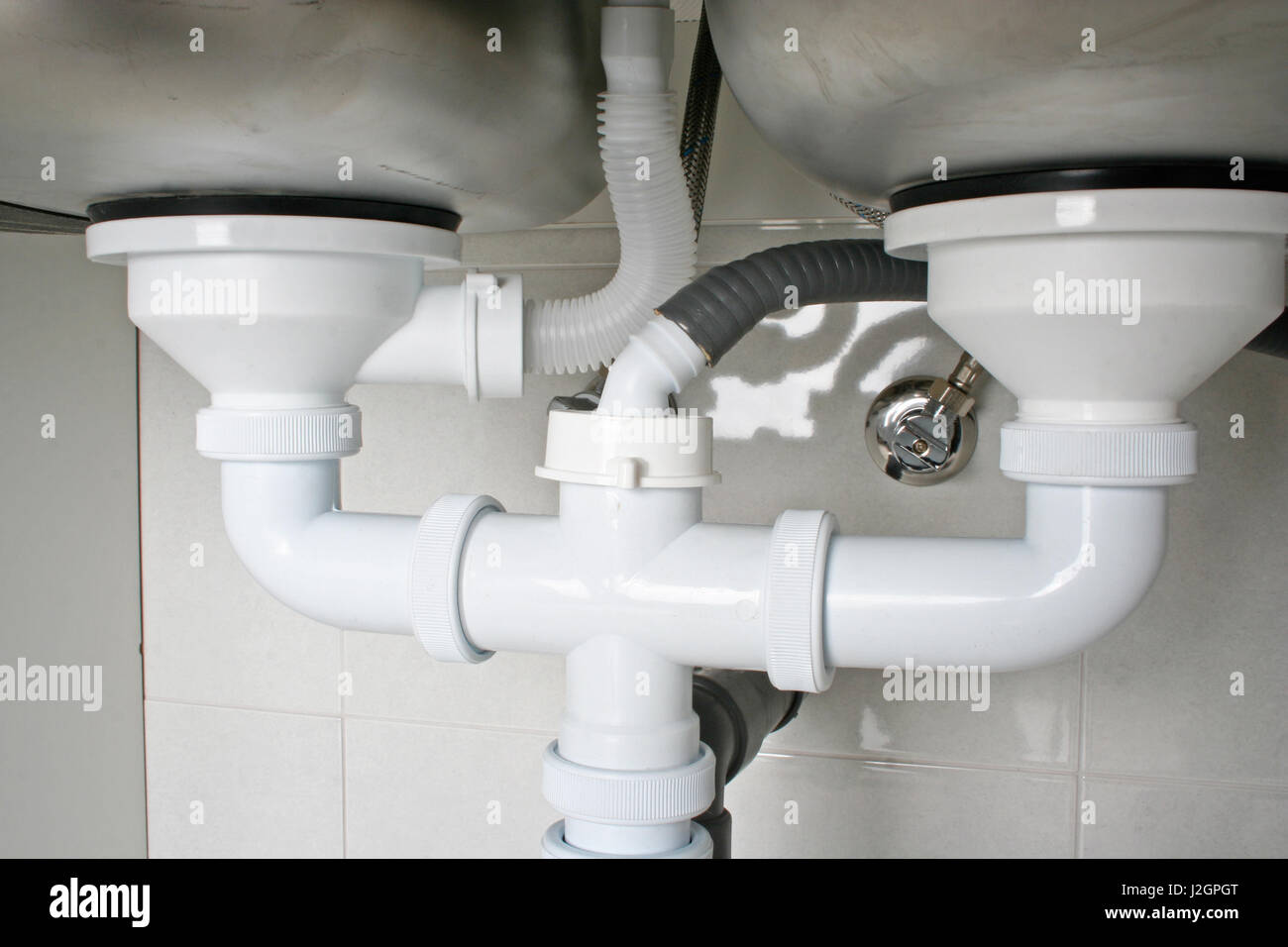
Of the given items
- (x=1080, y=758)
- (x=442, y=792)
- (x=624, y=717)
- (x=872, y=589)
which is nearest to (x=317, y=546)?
(x=624, y=717)

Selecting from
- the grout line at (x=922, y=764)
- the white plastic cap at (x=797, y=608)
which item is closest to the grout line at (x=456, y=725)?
the grout line at (x=922, y=764)

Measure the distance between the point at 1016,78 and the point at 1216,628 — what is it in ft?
1.69

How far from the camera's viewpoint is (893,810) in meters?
0.82

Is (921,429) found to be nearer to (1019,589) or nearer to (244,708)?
(1019,589)

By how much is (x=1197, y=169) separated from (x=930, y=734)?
1.59ft

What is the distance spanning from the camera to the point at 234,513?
60cm

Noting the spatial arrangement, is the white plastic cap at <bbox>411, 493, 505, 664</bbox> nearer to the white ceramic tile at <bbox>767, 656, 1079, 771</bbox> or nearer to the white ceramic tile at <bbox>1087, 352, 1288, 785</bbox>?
the white ceramic tile at <bbox>767, 656, 1079, 771</bbox>

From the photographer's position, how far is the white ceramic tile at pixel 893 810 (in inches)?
31.3

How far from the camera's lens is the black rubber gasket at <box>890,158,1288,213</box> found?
442 millimetres

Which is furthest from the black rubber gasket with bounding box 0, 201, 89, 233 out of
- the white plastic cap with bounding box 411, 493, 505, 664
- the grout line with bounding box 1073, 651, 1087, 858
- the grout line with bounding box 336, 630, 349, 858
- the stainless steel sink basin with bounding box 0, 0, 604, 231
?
the grout line with bounding box 1073, 651, 1087, 858

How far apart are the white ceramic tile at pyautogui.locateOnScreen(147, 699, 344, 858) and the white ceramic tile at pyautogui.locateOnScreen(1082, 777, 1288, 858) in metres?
0.62

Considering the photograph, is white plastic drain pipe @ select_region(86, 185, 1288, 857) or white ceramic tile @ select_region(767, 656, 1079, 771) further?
white ceramic tile @ select_region(767, 656, 1079, 771)

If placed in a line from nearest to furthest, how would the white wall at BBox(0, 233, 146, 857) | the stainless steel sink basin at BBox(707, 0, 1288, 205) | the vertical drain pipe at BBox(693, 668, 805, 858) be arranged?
1. the stainless steel sink basin at BBox(707, 0, 1288, 205)
2. the vertical drain pipe at BBox(693, 668, 805, 858)
3. the white wall at BBox(0, 233, 146, 857)

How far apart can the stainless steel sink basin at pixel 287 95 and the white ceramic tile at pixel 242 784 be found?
53 centimetres
